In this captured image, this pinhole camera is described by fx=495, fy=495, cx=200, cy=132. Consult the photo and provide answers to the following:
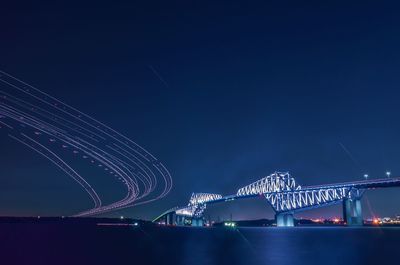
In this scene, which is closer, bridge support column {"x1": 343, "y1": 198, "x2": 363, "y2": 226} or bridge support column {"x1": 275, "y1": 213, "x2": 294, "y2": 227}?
bridge support column {"x1": 343, "y1": 198, "x2": 363, "y2": 226}

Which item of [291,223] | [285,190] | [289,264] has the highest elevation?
[285,190]

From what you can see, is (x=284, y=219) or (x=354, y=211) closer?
(x=354, y=211)

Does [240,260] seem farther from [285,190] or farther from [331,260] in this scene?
[285,190]

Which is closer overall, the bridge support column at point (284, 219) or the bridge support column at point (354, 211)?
the bridge support column at point (354, 211)

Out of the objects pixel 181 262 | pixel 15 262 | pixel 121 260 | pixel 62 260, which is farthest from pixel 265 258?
pixel 15 262
